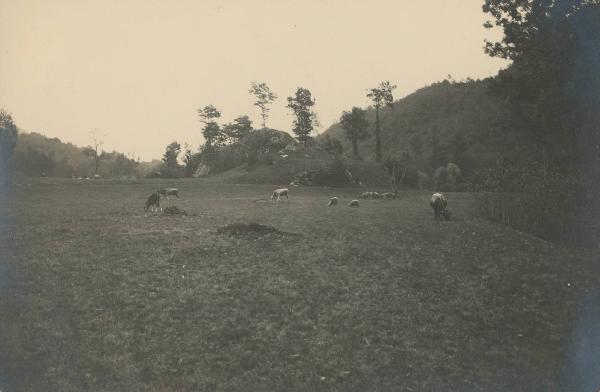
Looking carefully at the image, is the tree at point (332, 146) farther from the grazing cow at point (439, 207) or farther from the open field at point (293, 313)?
the open field at point (293, 313)

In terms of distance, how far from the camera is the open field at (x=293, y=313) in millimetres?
7074

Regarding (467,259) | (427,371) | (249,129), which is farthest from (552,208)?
(249,129)

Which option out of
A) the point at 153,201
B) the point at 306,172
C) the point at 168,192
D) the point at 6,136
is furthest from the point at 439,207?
the point at 6,136

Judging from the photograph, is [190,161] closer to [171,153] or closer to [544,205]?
[171,153]

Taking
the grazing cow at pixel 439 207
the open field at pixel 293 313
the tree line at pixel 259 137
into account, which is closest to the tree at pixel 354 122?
the tree line at pixel 259 137

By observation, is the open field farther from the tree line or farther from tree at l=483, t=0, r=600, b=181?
the tree line

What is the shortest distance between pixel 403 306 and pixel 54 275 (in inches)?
364

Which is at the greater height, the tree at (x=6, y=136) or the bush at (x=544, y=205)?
the tree at (x=6, y=136)

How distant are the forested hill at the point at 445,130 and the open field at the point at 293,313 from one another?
6499cm

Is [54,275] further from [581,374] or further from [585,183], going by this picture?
[585,183]

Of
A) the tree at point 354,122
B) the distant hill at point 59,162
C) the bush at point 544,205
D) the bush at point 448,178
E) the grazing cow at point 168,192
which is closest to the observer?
the bush at point 544,205

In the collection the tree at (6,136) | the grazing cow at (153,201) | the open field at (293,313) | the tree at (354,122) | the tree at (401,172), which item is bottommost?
the open field at (293,313)

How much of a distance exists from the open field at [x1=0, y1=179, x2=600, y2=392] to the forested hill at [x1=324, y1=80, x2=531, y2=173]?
213 ft

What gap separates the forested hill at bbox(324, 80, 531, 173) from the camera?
8056 cm
